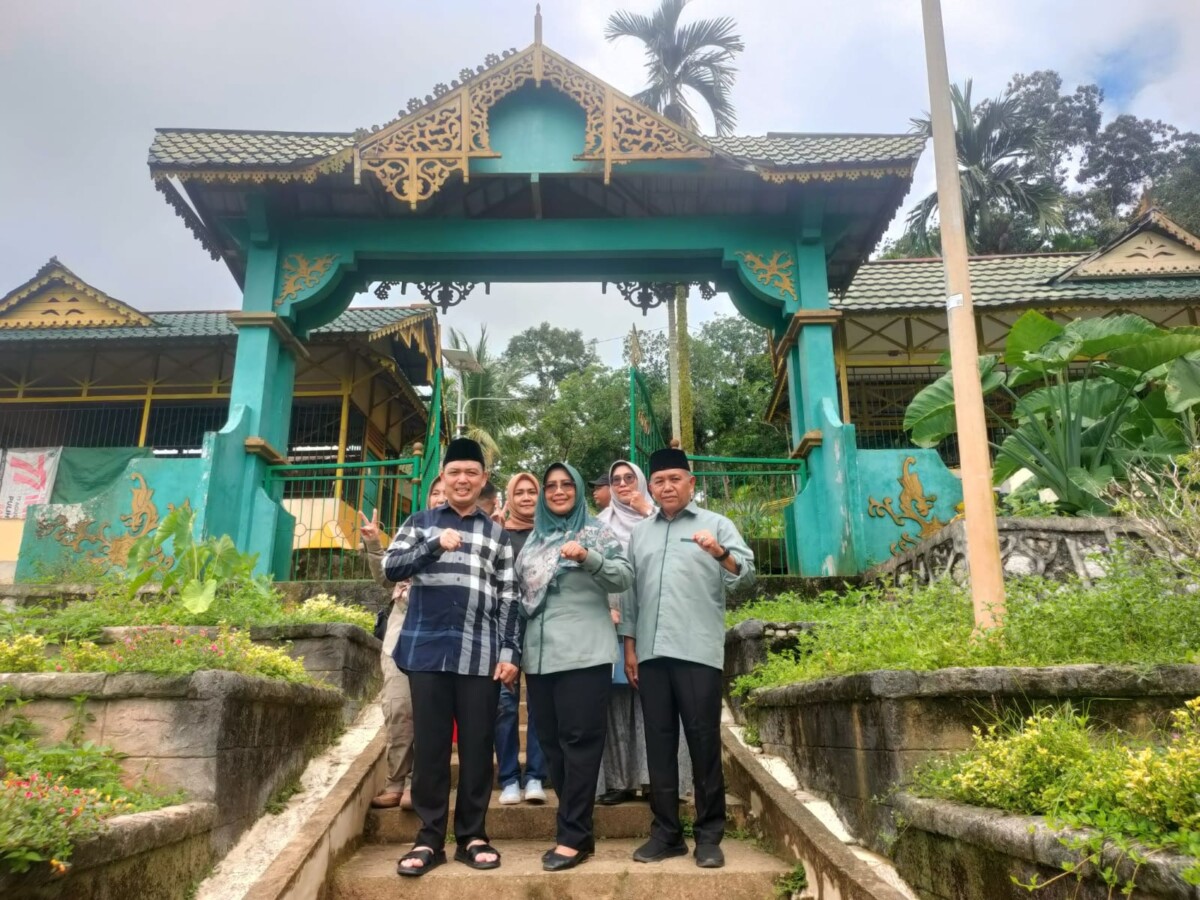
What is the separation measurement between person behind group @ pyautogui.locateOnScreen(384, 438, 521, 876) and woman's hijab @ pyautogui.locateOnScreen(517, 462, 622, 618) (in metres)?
0.11

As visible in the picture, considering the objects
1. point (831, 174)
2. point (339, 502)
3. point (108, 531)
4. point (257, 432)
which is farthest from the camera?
point (339, 502)

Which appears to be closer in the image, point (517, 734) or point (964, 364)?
point (964, 364)

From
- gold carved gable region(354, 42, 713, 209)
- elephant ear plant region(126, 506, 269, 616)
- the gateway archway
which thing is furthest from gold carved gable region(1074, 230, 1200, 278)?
elephant ear plant region(126, 506, 269, 616)

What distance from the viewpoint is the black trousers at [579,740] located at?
3.69 m

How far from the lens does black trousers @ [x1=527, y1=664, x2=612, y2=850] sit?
369 centimetres

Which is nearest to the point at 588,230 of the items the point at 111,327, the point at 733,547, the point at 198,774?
the point at 733,547

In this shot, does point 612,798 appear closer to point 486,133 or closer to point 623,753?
point 623,753

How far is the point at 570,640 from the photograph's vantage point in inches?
149

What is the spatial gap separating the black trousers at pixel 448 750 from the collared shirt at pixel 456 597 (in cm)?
8

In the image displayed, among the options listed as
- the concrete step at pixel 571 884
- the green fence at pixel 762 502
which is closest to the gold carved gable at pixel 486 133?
the green fence at pixel 762 502

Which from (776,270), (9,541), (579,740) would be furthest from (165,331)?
(579,740)

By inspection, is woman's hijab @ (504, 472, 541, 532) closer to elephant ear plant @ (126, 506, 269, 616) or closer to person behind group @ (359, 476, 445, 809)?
person behind group @ (359, 476, 445, 809)

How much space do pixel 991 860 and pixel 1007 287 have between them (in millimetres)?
11273

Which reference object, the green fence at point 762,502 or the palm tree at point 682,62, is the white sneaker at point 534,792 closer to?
the green fence at point 762,502
